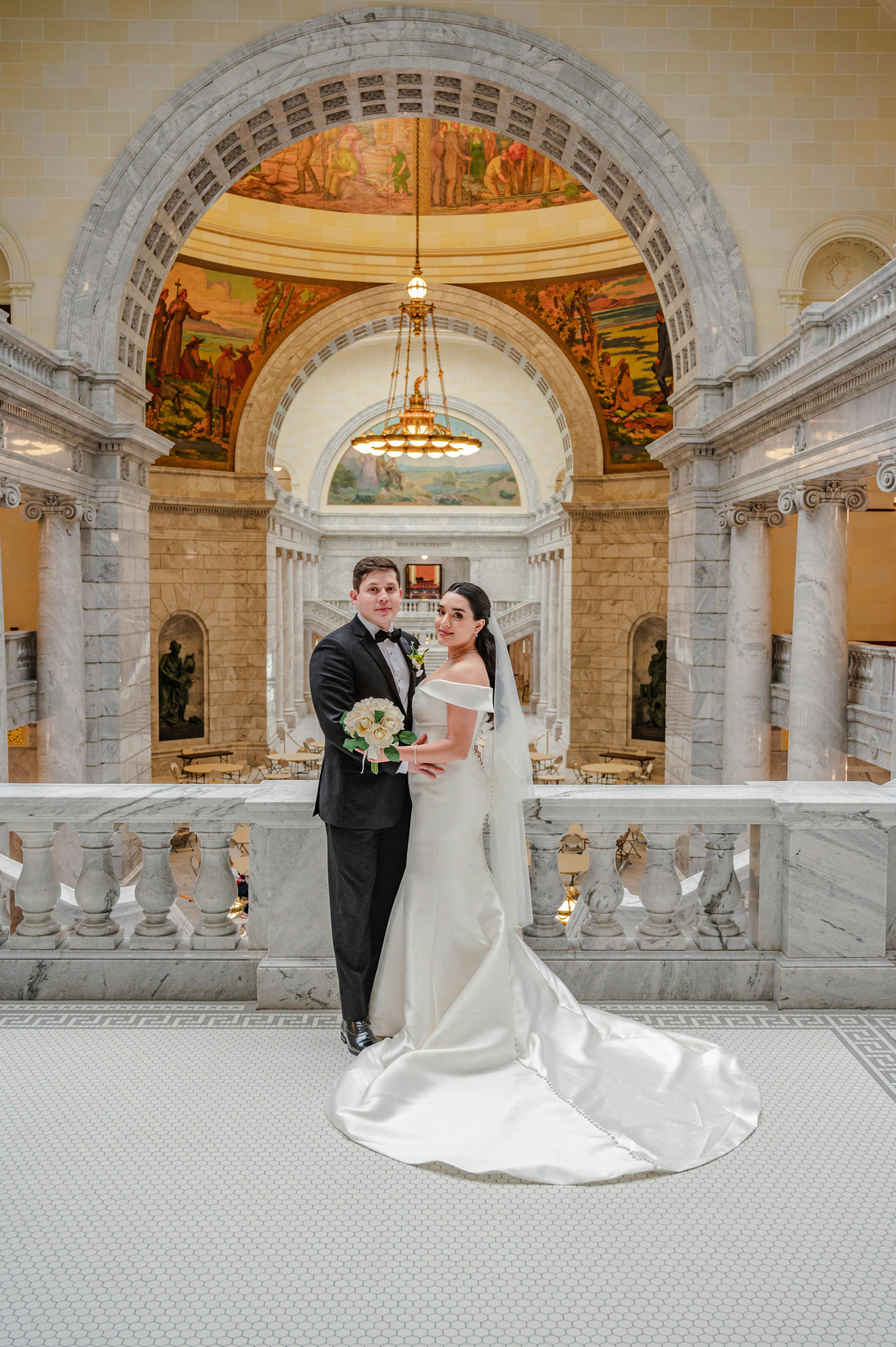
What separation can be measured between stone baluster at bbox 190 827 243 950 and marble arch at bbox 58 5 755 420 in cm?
964

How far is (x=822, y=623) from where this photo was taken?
422 inches

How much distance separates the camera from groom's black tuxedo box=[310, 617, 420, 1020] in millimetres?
3953

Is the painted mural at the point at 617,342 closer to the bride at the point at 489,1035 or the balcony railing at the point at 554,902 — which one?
the balcony railing at the point at 554,902

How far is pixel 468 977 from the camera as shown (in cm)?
390

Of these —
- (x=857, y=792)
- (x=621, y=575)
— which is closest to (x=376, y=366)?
(x=621, y=575)

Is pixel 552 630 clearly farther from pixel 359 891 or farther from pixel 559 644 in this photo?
pixel 359 891

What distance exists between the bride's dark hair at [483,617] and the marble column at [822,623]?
25.1 ft

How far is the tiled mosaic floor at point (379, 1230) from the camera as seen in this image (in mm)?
2611

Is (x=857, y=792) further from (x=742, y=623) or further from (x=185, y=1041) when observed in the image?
(x=742, y=623)

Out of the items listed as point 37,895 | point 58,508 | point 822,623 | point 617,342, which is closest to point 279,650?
point 617,342

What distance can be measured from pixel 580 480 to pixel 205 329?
968cm

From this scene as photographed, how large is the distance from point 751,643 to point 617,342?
1219 cm

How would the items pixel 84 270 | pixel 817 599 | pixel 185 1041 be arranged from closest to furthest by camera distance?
pixel 185 1041 < pixel 817 599 < pixel 84 270

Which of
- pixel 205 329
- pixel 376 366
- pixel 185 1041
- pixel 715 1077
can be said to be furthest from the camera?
pixel 376 366
